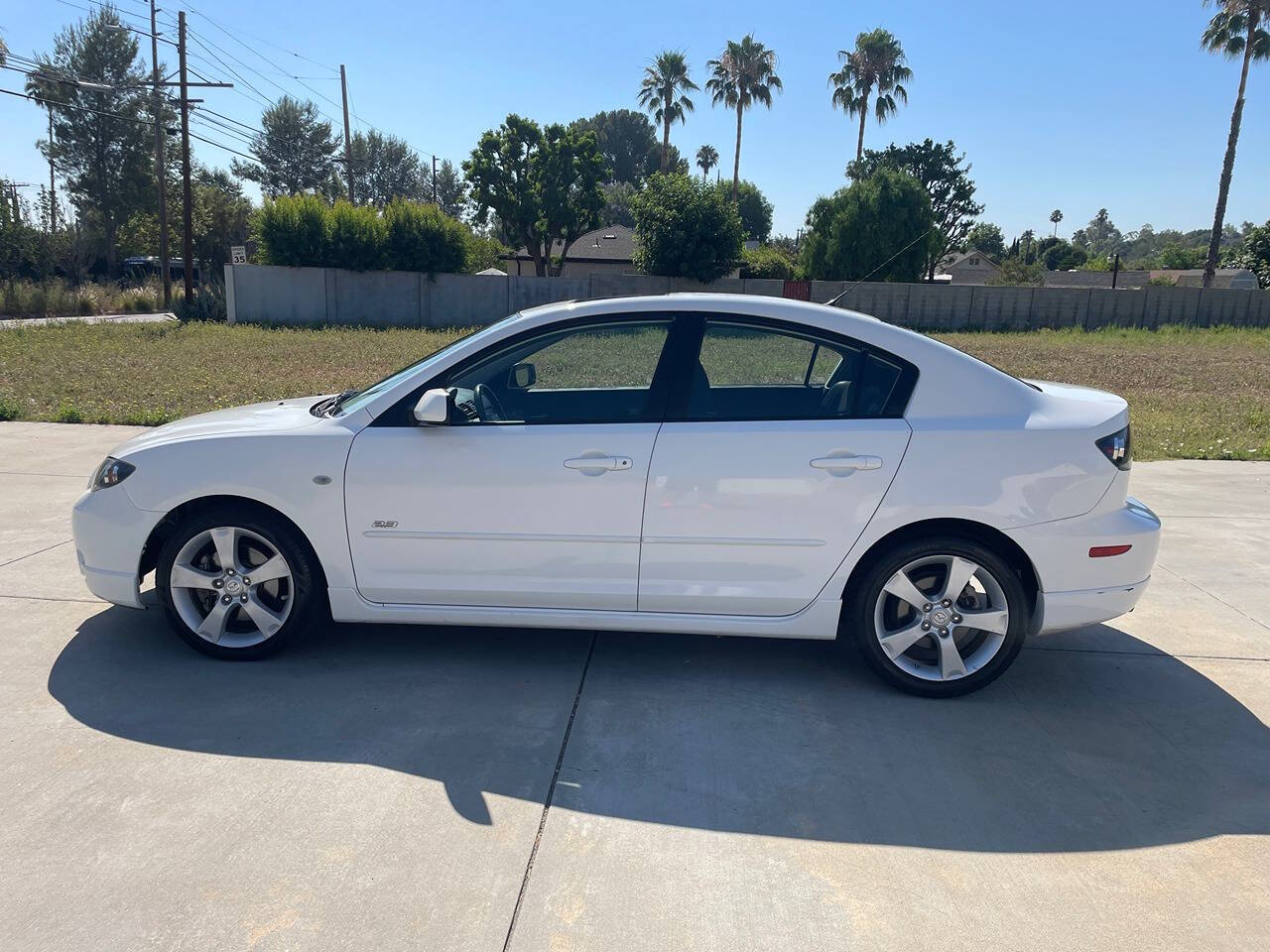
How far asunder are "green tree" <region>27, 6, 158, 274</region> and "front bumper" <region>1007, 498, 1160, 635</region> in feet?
177

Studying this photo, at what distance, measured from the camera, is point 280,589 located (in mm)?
4219

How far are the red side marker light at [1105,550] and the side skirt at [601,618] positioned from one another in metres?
1.08

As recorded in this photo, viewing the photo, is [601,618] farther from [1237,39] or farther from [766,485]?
[1237,39]

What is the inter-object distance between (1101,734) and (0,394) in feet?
42.5

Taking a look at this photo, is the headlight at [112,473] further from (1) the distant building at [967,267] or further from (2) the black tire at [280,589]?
(1) the distant building at [967,267]

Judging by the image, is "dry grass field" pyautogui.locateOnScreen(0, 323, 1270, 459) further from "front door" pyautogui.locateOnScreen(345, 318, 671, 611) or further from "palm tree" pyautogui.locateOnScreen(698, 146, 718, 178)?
"palm tree" pyautogui.locateOnScreen(698, 146, 718, 178)

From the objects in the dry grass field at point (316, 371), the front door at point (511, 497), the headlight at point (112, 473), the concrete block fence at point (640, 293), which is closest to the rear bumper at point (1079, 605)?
the front door at point (511, 497)

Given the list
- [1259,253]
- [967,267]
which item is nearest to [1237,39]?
[1259,253]

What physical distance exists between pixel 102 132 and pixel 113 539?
185ft

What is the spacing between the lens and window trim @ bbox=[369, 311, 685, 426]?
4.04 metres

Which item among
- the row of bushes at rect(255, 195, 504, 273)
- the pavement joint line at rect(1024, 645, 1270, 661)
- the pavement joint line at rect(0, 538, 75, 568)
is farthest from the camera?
the row of bushes at rect(255, 195, 504, 273)

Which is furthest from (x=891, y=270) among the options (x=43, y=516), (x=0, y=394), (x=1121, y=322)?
(x=43, y=516)

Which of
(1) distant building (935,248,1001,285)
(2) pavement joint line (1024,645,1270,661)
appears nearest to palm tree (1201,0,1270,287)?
(1) distant building (935,248,1001,285)

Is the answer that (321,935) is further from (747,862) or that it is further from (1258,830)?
(1258,830)
